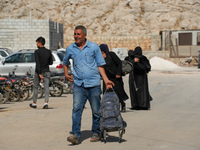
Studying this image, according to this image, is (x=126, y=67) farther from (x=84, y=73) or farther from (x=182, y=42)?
(x=182, y=42)

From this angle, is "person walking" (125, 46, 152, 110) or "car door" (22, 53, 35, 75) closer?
"person walking" (125, 46, 152, 110)

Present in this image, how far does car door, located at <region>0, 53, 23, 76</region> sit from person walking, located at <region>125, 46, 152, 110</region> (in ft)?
25.6

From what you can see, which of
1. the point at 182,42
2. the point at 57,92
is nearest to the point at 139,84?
the point at 57,92

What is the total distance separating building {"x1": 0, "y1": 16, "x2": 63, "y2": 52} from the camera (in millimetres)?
34375

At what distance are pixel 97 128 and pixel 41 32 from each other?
2808cm

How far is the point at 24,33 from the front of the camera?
3481 cm

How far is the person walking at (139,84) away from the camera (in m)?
11.4

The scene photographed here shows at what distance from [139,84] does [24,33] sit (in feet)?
80.4

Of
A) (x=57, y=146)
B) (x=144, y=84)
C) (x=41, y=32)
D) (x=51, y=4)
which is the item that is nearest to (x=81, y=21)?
(x=51, y=4)

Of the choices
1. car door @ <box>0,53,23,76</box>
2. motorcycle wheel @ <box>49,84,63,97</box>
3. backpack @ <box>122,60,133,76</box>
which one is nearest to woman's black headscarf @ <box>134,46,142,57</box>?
backpack @ <box>122,60,133,76</box>

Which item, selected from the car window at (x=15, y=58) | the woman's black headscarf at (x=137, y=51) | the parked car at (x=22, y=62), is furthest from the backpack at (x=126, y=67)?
the car window at (x=15, y=58)

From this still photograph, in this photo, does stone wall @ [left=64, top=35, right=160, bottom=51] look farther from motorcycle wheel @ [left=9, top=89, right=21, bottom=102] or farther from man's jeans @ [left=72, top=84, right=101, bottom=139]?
man's jeans @ [left=72, top=84, right=101, bottom=139]

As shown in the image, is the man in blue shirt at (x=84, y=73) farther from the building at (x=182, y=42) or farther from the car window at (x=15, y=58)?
the building at (x=182, y=42)

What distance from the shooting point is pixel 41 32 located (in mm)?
34375
